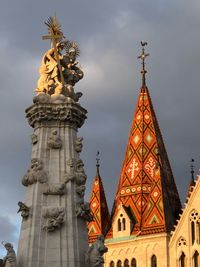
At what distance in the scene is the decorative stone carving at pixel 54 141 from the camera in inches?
430

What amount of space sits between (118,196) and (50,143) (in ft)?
73.2

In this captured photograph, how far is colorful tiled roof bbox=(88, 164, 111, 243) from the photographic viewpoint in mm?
32719

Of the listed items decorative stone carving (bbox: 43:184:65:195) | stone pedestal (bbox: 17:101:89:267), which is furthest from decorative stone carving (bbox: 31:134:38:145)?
decorative stone carving (bbox: 43:184:65:195)

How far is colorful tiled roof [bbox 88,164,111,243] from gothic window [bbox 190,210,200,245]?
4.79 m

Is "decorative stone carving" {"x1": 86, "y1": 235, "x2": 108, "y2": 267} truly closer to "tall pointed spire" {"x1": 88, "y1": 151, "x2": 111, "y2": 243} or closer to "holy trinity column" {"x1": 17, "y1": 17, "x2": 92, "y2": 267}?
"holy trinity column" {"x1": 17, "y1": 17, "x2": 92, "y2": 267}

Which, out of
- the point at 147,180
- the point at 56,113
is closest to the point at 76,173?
the point at 56,113

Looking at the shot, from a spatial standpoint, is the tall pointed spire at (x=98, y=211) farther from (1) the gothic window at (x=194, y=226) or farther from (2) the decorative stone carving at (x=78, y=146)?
(2) the decorative stone carving at (x=78, y=146)

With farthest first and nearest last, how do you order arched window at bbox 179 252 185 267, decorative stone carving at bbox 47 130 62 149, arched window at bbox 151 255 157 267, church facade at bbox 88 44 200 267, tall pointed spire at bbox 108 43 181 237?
tall pointed spire at bbox 108 43 181 237 < arched window at bbox 151 255 157 267 < church facade at bbox 88 44 200 267 < arched window at bbox 179 252 185 267 < decorative stone carving at bbox 47 130 62 149

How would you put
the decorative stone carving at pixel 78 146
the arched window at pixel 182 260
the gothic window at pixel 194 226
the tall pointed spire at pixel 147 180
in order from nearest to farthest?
the decorative stone carving at pixel 78 146
the gothic window at pixel 194 226
the arched window at pixel 182 260
the tall pointed spire at pixel 147 180

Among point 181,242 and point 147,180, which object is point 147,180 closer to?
point 147,180

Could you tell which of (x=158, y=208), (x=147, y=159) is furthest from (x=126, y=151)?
(x=158, y=208)

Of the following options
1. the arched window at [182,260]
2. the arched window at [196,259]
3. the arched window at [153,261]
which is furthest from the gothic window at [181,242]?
the arched window at [153,261]

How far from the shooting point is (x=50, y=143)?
35.8ft

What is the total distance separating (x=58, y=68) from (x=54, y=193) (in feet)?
7.01
